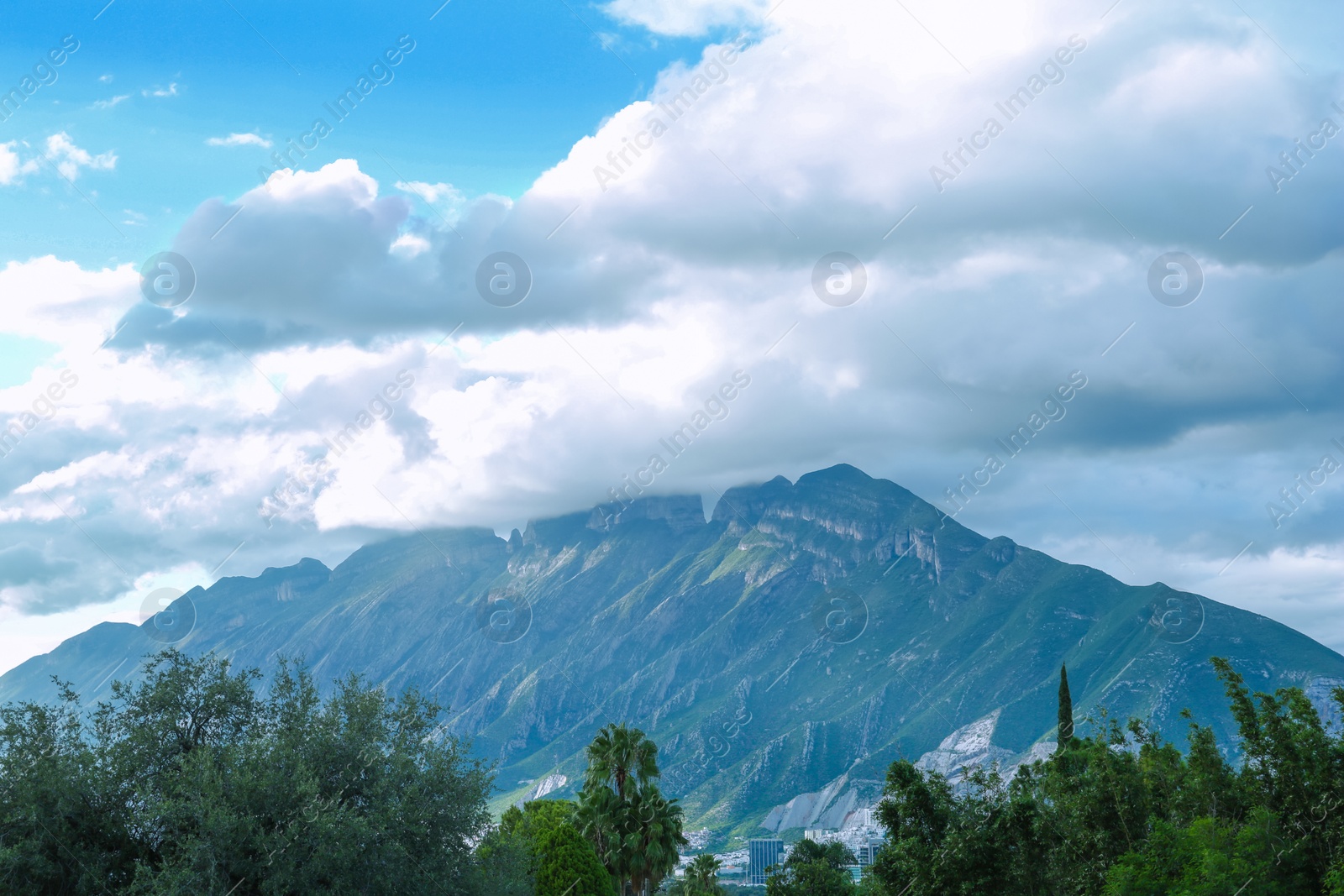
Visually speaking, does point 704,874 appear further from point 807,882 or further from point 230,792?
point 230,792

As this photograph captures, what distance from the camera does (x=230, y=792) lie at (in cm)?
2761

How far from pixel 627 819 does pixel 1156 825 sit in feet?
93.2

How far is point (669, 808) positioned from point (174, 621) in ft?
95.1

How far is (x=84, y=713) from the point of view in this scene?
108 ft

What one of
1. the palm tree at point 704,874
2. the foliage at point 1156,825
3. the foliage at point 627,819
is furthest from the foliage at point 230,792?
the palm tree at point 704,874

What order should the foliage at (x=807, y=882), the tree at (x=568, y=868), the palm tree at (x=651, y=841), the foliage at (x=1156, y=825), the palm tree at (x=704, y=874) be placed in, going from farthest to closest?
the palm tree at (x=704, y=874) → the palm tree at (x=651, y=841) → the foliage at (x=807, y=882) → the tree at (x=568, y=868) → the foliage at (x=1156, y=825)

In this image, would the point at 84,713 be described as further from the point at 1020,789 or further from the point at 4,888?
the point at 1020,789

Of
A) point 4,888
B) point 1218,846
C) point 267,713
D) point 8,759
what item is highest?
point 1218,846

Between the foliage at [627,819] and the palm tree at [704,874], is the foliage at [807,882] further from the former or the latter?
the palm tree at [704,874]

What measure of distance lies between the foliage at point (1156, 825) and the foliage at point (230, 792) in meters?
15.3

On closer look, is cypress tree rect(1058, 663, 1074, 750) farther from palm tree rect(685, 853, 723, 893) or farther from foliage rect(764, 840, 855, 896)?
palm tree rect(685, 853, 723, 893)

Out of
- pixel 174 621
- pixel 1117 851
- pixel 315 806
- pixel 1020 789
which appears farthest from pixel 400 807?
pixel 174 621

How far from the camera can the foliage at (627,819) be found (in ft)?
181

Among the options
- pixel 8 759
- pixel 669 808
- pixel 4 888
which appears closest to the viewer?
pixel 4 888
